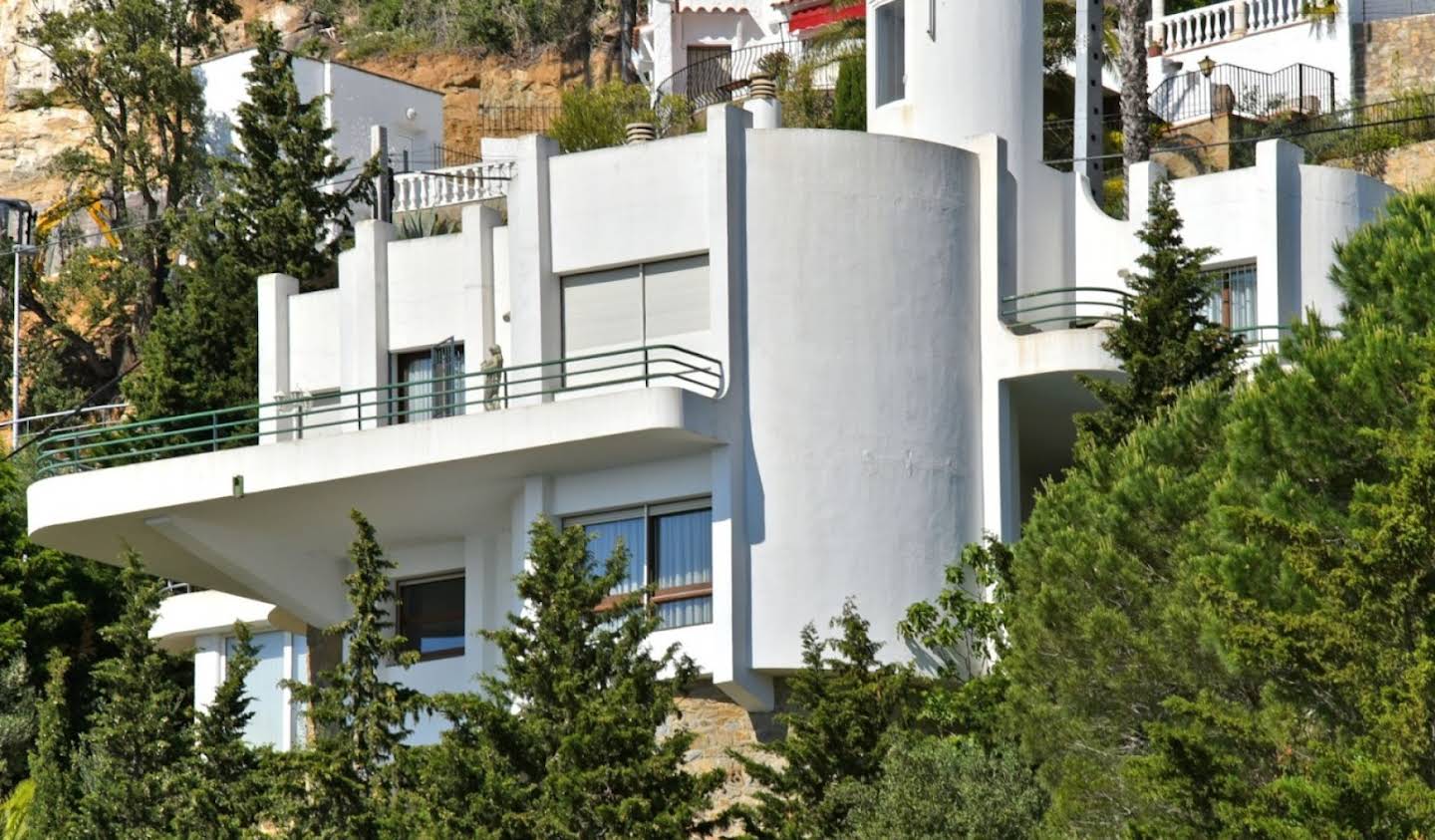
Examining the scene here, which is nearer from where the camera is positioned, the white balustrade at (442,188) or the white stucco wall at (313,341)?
the white stucco wall at (313,341)

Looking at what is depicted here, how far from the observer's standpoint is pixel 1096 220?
38344 mm

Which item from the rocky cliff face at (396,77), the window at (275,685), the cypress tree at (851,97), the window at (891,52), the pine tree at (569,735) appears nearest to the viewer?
the pine tree at (569,735)

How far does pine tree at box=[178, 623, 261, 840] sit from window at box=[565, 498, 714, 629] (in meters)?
4.30

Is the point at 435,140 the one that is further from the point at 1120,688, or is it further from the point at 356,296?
the point at 1120,688

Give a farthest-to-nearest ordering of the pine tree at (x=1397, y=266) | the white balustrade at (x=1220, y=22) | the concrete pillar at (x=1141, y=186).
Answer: the white balustrade at (x=1220, y=22) < the concrete pillar at (x=1141, y=186) < the pine tree at (x=1397, y=266)

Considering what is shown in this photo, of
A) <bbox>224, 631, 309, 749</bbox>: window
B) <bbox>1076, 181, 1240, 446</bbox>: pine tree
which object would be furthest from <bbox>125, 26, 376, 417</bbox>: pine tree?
<bbox>1076, 181, 1240, 446</bbox>: pine tree

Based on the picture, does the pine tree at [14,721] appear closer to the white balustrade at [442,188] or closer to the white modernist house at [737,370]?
the white modernist house at [737,370]

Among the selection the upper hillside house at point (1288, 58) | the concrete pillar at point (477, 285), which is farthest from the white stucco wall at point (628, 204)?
the upper hillside house at point (1288, 58)

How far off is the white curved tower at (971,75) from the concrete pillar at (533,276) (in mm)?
4893

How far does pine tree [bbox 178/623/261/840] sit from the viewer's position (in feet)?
111

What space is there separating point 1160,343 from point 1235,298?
170 inches

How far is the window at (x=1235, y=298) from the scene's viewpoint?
37.2 m

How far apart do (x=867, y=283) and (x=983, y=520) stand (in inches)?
119

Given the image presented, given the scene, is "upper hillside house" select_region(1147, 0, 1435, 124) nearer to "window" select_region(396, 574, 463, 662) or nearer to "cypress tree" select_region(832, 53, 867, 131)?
"cypress tree" select_region(832, 53, 867, 131)
